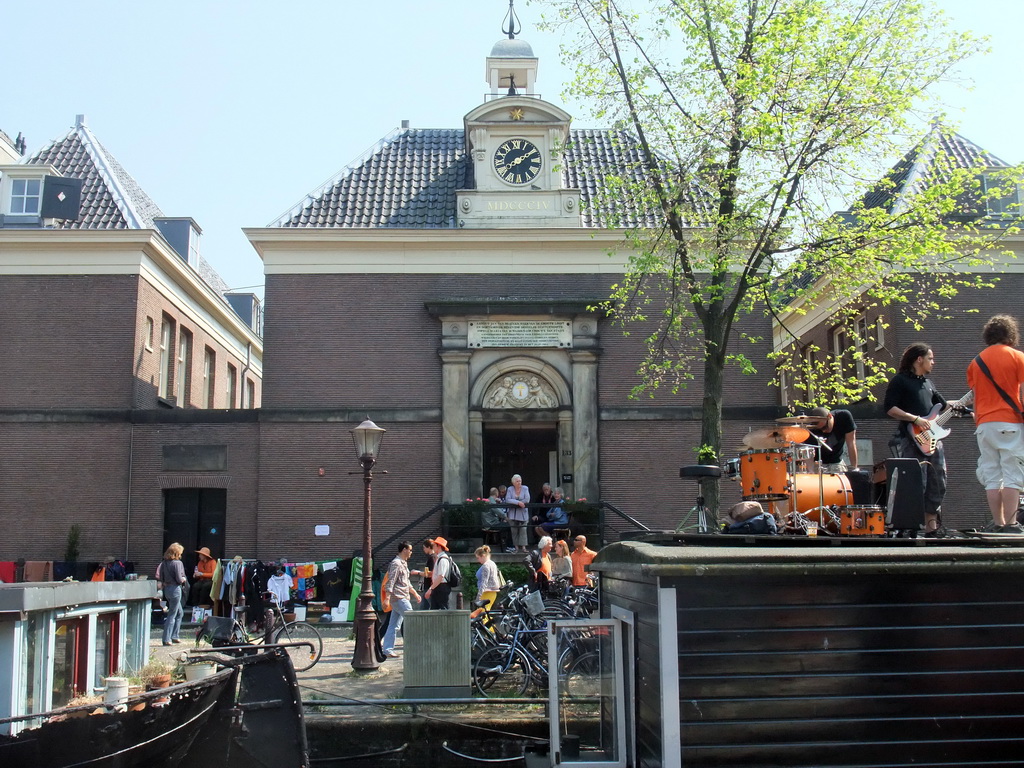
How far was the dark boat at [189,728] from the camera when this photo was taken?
750 cm

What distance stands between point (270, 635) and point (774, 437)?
814cm

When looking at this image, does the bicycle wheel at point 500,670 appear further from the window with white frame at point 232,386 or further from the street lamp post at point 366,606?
the window with white frame at point 232,386

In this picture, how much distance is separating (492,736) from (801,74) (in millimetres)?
10663

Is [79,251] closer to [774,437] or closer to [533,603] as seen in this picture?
[533,603]

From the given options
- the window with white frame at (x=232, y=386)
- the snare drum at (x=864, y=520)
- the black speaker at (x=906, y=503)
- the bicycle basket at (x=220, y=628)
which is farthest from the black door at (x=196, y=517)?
the black speaker at (x=906, y=503)

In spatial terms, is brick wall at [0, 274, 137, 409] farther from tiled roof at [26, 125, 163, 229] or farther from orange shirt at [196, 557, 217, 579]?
orange shirt at [196, 557, 217, 579]

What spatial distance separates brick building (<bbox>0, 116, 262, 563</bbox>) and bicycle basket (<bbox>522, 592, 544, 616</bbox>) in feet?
37.6

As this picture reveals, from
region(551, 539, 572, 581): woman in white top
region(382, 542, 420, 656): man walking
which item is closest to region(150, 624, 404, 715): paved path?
region(382, 542, 420, 656): man walking

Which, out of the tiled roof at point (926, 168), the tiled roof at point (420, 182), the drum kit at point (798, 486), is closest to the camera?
the drum kit at point (798, 486)

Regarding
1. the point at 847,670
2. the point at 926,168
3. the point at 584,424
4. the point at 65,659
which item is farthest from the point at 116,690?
the point at 926,168

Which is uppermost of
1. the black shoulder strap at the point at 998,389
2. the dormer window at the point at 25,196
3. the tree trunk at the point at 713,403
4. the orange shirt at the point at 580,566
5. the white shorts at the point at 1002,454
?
the dormer window at the point at 25,196

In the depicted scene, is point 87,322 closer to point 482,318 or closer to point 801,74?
point 482,318

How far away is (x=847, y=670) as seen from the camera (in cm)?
601

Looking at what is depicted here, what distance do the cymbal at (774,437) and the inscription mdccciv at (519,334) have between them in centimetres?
1377
